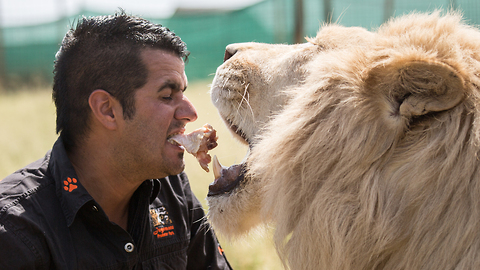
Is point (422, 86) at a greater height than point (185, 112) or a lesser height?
lesser

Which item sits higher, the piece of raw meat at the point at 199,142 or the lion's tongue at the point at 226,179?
the piece of raw meat at the point at 199,142

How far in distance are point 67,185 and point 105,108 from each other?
0.43 metres

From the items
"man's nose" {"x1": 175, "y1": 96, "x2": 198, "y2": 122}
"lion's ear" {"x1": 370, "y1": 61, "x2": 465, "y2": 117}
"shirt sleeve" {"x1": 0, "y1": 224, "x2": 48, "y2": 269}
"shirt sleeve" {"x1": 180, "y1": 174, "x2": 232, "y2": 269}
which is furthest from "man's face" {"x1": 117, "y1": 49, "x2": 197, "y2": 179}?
"lion's ear" {"x1": 370, "y1": 61, "x2": 465, "y2": 117}

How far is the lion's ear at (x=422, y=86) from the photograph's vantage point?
144 centimetres

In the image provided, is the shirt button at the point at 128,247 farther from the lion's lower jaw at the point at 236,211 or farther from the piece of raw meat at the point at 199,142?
the piece of raw meat at the point at 199,142

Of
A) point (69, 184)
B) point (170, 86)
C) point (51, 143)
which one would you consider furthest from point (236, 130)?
point (51, 143)

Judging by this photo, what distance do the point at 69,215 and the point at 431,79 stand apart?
1586 millimetres

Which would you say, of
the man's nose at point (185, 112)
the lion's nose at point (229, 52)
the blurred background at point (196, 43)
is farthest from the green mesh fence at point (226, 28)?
the man's nose at point (185, 112)

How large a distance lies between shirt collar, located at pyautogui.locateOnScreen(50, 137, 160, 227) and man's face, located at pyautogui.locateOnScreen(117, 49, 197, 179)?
0.91 feet

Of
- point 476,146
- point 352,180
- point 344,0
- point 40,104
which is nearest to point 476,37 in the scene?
point 476,146

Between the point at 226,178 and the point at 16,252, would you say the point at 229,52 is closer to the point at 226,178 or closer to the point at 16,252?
the point at 226,178

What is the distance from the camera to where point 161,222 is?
2451mm

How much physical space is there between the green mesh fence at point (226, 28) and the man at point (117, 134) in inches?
271

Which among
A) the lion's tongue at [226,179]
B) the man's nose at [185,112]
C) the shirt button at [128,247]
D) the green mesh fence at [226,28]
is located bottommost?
the shirt button at [128,247]
